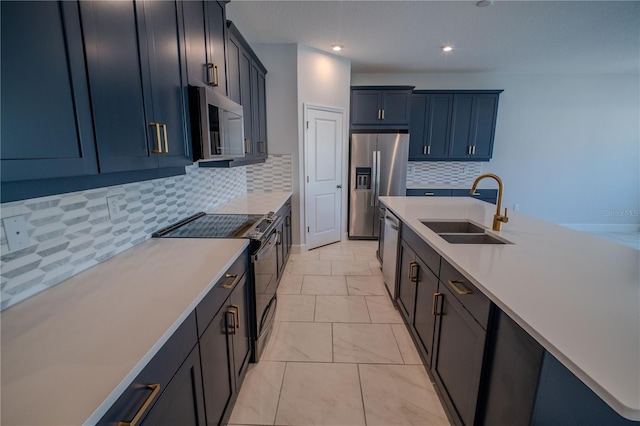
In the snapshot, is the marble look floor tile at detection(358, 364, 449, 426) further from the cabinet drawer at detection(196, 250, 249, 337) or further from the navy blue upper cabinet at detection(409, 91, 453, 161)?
the navy blue upper cabinet at detection(409, 91, 453, 161)

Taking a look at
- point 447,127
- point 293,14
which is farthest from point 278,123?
point 447,127

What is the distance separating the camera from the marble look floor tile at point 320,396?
4.96ft

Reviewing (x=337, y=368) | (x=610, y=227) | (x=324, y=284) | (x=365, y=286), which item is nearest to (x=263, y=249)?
(x=337, y=368)

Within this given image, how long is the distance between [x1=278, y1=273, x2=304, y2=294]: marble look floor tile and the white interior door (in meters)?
→ 0.88

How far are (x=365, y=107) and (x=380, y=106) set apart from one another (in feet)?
0.77

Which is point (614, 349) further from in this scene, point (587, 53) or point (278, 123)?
point (587, 53)

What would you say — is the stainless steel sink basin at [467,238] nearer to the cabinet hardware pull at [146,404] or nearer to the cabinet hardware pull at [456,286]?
the cabinet hardware pull at [456,286]

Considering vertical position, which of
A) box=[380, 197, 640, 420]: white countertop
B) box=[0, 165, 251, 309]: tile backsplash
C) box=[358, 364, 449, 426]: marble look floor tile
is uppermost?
box=[0, 165, 251, 309]: tile backsplash

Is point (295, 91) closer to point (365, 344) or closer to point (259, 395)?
point (365, 344)

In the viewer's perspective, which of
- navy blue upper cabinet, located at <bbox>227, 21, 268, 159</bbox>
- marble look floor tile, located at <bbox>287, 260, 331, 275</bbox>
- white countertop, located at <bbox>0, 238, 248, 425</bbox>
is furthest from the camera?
marble look floor tile, located at <bbox>287, 260, 331, 275</bbox>

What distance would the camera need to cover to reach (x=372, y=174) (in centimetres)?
438

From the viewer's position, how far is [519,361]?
3.04 ft

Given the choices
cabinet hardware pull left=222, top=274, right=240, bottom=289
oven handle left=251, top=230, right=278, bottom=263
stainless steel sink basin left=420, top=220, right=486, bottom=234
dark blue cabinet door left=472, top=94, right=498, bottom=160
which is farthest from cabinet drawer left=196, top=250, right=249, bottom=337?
dark blue cabinet door left=472, top=94, right=498, bottom=160

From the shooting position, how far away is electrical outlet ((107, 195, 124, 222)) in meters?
1.36
